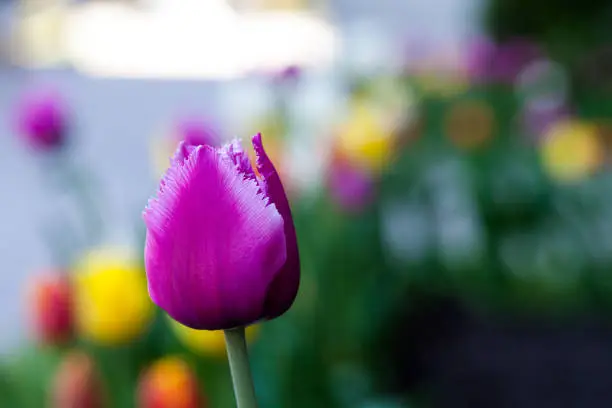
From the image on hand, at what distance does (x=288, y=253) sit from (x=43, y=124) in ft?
3.90

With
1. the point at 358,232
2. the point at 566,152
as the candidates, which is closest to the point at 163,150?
the point at 358,232

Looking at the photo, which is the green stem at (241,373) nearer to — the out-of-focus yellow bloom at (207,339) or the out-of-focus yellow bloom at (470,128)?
the out-of-focus yellow bloom at (207,339)

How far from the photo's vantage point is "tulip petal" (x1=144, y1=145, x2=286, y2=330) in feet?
1.20

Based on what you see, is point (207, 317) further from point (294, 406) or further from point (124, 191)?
point (124, 191)

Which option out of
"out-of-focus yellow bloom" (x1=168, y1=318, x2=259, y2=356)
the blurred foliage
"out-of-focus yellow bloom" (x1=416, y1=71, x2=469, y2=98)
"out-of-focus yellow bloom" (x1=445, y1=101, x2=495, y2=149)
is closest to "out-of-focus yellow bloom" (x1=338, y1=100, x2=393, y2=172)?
"out-of-focus yellow bloom" (x1=445, y1=101, x2=495, y2=149)

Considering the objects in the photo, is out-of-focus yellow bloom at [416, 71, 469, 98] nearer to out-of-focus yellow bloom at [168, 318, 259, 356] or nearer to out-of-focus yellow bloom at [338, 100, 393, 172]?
out-of-focus yellow bloom at [338, 100, 393, 172]

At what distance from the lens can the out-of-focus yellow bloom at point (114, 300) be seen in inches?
46.9

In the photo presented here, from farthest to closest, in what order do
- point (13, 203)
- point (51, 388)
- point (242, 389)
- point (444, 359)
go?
point (13, 203), point (444, 359), point (51, 388), point (242, 389)

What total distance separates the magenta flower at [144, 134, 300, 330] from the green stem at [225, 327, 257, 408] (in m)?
0.01

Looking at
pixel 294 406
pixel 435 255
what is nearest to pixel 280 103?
pixel 435 255

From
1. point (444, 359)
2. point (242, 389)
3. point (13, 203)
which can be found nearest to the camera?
point (242, 389)

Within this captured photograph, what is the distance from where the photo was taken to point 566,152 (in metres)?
2.32

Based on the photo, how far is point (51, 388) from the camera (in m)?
1.21

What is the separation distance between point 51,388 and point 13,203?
246cm
